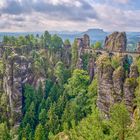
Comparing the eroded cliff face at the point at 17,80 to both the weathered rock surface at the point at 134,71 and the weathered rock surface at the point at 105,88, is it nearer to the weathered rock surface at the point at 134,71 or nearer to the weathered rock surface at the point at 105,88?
the weathered rock surface at the point at 105,88

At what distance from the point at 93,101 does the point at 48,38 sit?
4768cm

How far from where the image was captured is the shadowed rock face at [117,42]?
10925 centimetres

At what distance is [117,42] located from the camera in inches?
4363

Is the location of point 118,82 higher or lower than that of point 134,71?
lower

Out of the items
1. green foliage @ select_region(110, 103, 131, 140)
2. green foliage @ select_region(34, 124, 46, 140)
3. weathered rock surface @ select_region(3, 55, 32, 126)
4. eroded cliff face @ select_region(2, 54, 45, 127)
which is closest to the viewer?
green foliage @ select_region(110, 103, 131, 140)

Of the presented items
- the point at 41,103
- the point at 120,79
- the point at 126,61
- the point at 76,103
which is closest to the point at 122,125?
the point at 120,79

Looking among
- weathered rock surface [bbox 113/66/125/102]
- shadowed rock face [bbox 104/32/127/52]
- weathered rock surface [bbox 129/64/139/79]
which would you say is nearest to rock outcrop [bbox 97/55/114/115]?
weathered rock surface [bbox 113/66/125/102]

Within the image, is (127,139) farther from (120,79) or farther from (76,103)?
(76,103)

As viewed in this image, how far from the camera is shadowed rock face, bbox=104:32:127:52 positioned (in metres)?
109

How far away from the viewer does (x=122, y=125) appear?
186 feet

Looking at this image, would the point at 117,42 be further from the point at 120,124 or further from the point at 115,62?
the point at 120,124

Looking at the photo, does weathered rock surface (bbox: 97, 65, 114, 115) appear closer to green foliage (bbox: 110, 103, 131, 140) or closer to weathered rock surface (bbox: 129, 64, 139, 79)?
weathered rock surface (bbox: 129, 64, 139, 79)

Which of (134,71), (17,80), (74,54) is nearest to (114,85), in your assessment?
(134,71)

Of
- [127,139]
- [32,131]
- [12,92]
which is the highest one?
[127,139]
